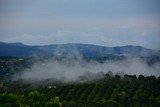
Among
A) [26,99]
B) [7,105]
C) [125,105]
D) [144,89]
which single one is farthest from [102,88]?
[7,105]

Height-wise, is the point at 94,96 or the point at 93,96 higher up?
the point at 93,96

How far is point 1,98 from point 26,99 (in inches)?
363

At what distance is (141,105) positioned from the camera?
14775 cm

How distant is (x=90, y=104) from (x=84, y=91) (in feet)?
116

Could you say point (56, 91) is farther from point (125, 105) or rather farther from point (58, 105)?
point (58, 105)

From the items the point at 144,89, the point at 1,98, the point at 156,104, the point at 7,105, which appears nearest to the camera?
the point at 7,105

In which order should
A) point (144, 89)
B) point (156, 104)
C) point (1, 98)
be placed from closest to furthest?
1. point (1, 98)
2. point (156, 104)
3. point (144, 89)

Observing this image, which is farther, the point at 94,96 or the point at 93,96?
the point at 94,96

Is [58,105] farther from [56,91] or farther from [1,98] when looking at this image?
[56,91]

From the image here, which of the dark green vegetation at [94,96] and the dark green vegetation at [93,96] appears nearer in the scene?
the dark green vegetation at [93,96]

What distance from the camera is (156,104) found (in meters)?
141

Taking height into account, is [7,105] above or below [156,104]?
above

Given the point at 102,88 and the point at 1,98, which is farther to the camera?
the point at 102,88

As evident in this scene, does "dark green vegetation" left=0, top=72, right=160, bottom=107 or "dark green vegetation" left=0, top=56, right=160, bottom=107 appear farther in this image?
"dark green vegetation" left=0, top=72, right=160, bottom=107
